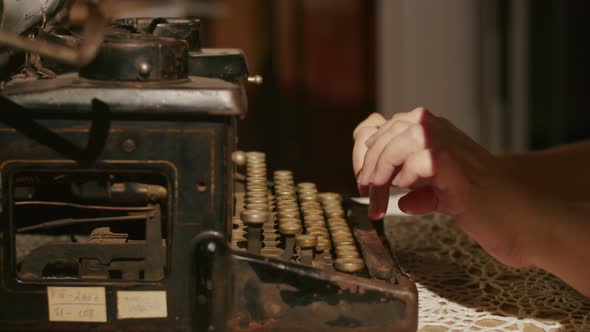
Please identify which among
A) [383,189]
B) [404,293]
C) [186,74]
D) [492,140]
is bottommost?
[492,140]

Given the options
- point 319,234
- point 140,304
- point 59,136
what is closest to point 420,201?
point 319,234

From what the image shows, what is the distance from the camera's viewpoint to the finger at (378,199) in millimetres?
1419

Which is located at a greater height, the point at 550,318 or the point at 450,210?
the point at 450,210

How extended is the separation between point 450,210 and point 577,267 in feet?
0.71

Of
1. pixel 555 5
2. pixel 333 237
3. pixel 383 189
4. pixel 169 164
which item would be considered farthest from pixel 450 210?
pixel 555 5

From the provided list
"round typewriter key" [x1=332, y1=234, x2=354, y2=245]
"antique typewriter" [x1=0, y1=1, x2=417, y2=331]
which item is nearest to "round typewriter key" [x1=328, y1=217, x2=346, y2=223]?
"round typewriter key" [x1=332, y1=234, x2=354, y2=245]

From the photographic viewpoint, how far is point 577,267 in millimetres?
1293

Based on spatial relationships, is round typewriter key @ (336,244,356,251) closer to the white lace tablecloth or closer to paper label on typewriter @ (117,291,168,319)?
the white lace tablecloth

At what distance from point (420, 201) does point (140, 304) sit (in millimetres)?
525

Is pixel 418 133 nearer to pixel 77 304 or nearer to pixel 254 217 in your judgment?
pixel 254 217

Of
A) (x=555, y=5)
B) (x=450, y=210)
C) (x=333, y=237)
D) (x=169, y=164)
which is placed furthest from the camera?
(x=555, y=5)

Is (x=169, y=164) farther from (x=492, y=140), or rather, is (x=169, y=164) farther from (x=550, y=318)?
(x=492, y=140)

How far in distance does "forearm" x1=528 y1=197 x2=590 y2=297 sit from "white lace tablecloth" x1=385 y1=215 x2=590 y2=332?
0.02m

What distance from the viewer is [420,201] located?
1475 millimetres
